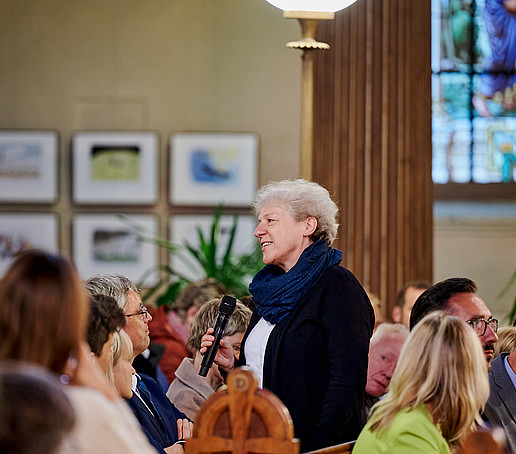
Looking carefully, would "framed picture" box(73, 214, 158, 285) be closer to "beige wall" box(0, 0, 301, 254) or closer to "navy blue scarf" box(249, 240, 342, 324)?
"beige wall" box(0, 0, 301, 254)

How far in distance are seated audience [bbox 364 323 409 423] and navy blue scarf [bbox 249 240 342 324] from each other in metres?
0.96

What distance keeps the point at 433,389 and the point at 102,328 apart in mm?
918

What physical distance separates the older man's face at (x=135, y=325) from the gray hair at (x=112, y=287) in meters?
0.02

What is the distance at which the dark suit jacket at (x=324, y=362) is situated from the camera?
2.88 metres

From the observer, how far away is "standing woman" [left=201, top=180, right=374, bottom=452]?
290 centimetres

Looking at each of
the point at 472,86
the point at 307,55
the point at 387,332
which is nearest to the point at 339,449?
the point at 387,332

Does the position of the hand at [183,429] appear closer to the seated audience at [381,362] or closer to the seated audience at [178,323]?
the seated audience at [381,362]

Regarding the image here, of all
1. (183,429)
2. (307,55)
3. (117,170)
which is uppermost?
(307,55)

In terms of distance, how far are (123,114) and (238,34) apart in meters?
1.20

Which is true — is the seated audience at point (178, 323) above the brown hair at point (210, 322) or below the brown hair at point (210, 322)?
below

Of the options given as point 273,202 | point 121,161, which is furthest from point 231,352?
point 121,161

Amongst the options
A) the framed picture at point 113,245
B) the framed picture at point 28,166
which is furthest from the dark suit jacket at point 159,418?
the framed picture at point 28,166

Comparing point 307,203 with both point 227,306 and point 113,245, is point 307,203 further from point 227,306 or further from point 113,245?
point 113,245

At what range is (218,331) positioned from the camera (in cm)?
319
